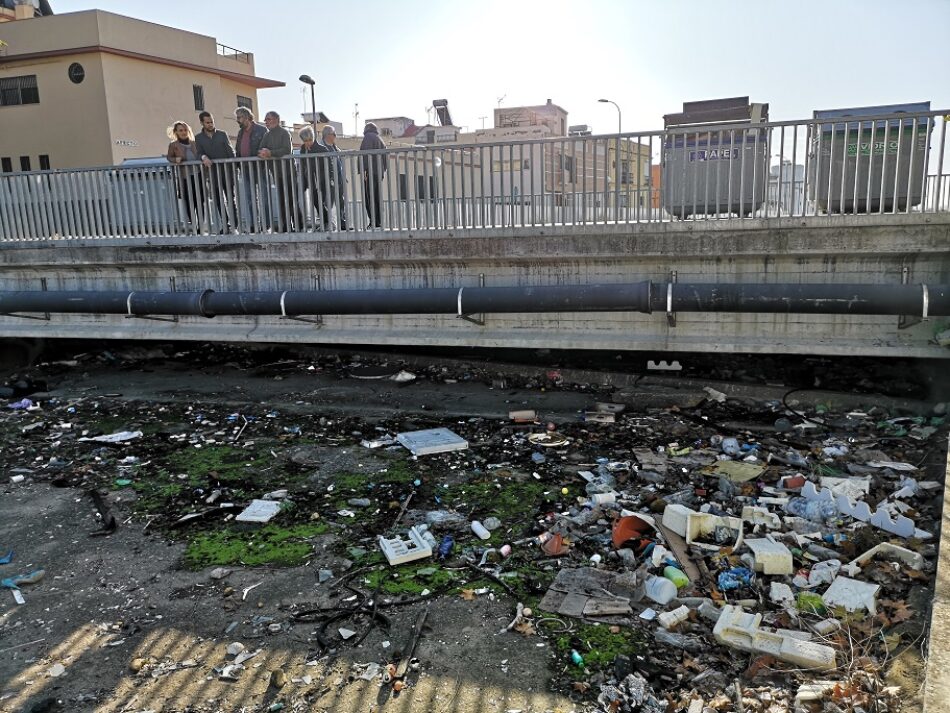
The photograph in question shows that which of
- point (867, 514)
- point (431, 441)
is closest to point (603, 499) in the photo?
point (867, 514)

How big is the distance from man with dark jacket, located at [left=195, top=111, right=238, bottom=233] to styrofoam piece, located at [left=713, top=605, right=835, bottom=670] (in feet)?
28.1

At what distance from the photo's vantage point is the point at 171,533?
5973mm

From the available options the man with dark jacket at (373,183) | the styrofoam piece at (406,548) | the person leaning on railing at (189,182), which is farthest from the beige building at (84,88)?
the styrofoam piece at (406,548)

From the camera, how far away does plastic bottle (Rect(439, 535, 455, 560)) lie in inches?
210

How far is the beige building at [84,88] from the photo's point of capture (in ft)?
87.3

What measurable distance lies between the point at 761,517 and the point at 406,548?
2.67 meters

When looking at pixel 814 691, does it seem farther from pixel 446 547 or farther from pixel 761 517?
pixel 446 547

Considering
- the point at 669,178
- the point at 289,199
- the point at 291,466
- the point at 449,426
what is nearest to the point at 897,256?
the point at 669,178

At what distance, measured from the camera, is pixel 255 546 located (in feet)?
18.6

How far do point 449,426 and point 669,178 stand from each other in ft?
12.8

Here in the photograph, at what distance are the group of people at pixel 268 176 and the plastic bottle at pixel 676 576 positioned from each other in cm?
642

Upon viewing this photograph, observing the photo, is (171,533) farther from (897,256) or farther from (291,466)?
(897,256)

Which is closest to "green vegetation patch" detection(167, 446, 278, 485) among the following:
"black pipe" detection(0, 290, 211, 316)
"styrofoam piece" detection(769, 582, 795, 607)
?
"black pipe" detection(0, 290, 211, 316)

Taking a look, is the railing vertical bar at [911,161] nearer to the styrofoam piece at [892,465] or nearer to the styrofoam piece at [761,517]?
the styrofoam piece at [892,465]
